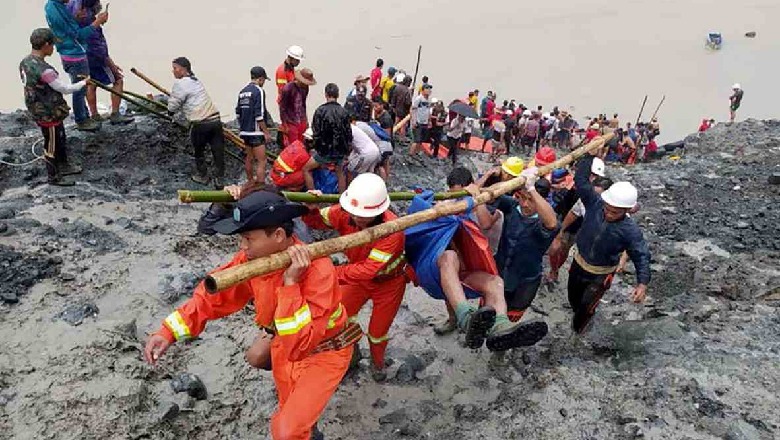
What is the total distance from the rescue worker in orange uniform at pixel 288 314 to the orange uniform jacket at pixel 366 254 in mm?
644

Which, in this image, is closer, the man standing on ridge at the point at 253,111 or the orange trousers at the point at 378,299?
the orange trousers at the point at 378,299

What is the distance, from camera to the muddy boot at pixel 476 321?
394 centimetres

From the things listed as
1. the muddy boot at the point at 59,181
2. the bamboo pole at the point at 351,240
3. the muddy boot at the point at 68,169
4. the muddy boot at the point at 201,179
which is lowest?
the muddy boot at the point at 201,179

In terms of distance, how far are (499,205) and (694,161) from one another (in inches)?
355

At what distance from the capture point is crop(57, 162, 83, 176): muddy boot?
7486 millimetres

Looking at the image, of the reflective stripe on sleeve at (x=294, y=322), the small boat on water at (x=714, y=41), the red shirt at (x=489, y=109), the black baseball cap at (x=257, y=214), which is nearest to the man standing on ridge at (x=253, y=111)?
the black baseball cap at (x=257, y=214)

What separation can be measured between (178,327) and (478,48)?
23437 millimetres

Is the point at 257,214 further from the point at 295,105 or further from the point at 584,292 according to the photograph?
the point at 295,105

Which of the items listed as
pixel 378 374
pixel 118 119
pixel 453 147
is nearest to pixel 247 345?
pixel 378 374

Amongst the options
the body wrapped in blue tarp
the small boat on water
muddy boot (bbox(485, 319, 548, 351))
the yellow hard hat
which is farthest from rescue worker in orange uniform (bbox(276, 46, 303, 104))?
the small boat on water

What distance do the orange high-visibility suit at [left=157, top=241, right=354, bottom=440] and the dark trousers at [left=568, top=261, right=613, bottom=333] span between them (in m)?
2.96

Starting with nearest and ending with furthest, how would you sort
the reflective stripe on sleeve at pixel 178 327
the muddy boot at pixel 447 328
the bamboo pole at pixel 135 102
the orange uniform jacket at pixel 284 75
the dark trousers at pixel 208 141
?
the reflective stripe on sleeve at pixel 178 327
the muddy boot at pixel 447 328
the dark trousers at pixel 208 141
the bamboo pole at pixel 135 102
the orange uniform jacket at pixel 284 75

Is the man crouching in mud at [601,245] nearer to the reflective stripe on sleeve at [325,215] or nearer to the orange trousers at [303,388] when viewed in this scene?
the reflective stripe on sleeve at [325,215]

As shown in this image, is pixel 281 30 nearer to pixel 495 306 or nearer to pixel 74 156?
pixel 74 156
